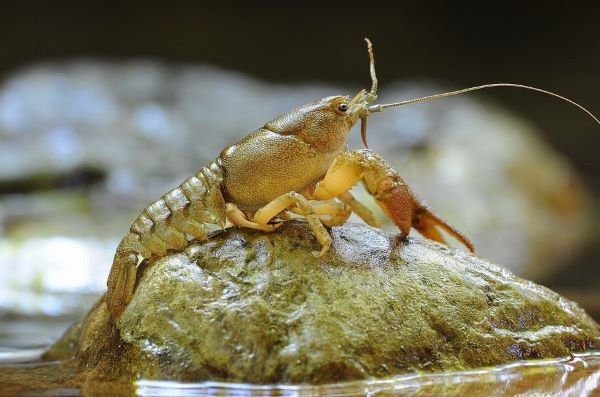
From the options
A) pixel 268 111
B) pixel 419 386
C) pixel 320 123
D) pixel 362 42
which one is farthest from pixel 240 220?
pixel 362 42

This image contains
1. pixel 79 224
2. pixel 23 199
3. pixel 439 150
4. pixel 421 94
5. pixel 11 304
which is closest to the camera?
pixel 11 304

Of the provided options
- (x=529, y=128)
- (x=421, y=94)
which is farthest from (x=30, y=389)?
(x=529, y=128)

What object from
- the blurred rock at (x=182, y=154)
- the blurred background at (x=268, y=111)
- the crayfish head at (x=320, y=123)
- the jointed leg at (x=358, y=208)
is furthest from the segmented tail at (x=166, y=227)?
the blurred rock at (x=182, y=154)

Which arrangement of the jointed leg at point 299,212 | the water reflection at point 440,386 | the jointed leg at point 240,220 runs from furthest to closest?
the jointed leg at point 240,220 → the jointed leg at point 299,212 → the water reflection at point 440,386

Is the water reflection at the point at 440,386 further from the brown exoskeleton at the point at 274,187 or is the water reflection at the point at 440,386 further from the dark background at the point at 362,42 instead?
the dark background at the point at 362,42

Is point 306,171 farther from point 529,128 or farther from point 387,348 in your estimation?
point 529,128

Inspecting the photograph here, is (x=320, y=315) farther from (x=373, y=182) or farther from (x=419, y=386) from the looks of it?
(x=373, y=182)

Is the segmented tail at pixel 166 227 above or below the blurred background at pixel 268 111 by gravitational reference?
below
